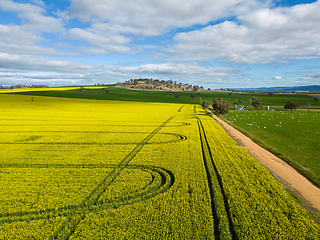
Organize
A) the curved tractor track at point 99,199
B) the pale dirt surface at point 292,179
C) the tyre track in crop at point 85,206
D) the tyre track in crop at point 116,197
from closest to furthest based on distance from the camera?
the tyre track in crop at point 85,206 → the curved tractor track at point 99,199 → the tyre track in crop at point 116,197 → the pale dirt surface at point 292,179

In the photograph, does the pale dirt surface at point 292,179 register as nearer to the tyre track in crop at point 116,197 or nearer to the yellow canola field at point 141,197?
the yellow canola field at point 141,197

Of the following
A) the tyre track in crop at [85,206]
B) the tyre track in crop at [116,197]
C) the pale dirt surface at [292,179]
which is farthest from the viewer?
the pale dirt surface at [292,179]

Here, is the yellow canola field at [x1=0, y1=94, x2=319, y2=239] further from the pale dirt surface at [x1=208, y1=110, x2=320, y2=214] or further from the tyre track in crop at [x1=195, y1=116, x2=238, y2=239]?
the pale dirt surface at [x1=208, y1=110, x2=320, y2=214]

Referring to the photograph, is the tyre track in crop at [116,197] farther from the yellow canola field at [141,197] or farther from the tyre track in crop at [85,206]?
the tyre track in crop at [85,206]

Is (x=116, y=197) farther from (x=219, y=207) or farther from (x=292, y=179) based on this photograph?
(x=292, y=179)

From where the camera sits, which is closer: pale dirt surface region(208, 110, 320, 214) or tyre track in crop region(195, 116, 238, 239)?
tyre track in crop region(195, 116, 238, 239)

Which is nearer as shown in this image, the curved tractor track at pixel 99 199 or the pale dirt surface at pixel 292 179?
the curved tractor track at pixel 99 199

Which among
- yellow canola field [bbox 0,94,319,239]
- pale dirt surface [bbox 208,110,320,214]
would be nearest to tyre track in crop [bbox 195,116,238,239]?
yellow canola field [bbox 0,94,319,239]

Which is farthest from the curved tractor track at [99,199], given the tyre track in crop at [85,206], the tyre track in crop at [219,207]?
the tyre track in crop at [219,207]

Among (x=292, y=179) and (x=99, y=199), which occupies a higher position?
(x=99, y=199)

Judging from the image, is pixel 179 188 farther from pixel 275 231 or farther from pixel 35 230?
pixel 35 230

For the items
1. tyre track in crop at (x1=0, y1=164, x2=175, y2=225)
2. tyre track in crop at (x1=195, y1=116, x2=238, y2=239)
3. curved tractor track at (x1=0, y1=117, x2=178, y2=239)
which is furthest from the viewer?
tyre track in crop at (x1=0, y1=164, x2=175, y2=225)

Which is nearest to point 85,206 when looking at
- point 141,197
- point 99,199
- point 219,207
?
point 99,199
